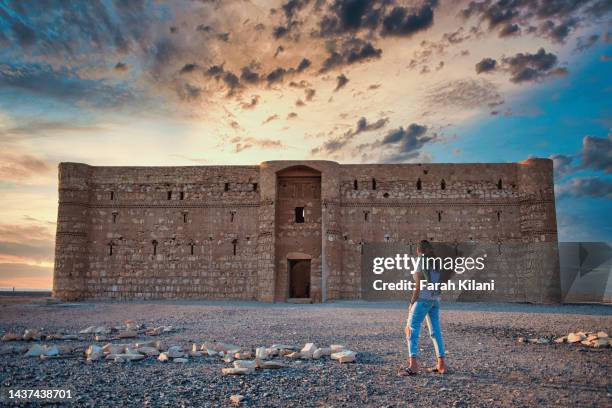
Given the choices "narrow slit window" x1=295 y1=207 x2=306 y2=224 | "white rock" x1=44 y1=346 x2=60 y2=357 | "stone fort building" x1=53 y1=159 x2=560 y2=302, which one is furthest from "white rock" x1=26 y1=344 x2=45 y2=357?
"narrow slit window" x1=295 y1=207 x2=306 y2=224

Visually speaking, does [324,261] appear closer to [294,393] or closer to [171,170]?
[171,170]

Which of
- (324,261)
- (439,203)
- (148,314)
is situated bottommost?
(148,314)

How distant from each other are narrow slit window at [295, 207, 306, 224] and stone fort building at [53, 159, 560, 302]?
79mm

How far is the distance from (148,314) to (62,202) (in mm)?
11972

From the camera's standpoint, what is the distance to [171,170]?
87.2 ft

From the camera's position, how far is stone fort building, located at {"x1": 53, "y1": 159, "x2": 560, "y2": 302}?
24656 millimetres

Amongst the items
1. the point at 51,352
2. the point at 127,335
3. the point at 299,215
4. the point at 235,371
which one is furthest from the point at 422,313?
the point at 299,215

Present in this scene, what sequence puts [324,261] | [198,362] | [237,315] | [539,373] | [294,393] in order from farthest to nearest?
[324,261], [237,315], [198,362], [539,373], [294,393]

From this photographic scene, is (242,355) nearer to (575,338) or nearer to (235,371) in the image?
(235,371)

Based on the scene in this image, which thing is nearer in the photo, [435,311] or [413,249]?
[435,311]

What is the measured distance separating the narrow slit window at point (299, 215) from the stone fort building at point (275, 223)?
3.1 inches

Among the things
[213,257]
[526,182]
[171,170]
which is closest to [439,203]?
[526,182]

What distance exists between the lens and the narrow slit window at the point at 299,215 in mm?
25672

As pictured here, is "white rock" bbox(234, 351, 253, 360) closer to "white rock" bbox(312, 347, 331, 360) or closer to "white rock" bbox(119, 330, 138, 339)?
"white rock" bbox(312, 347, 331, 360)
